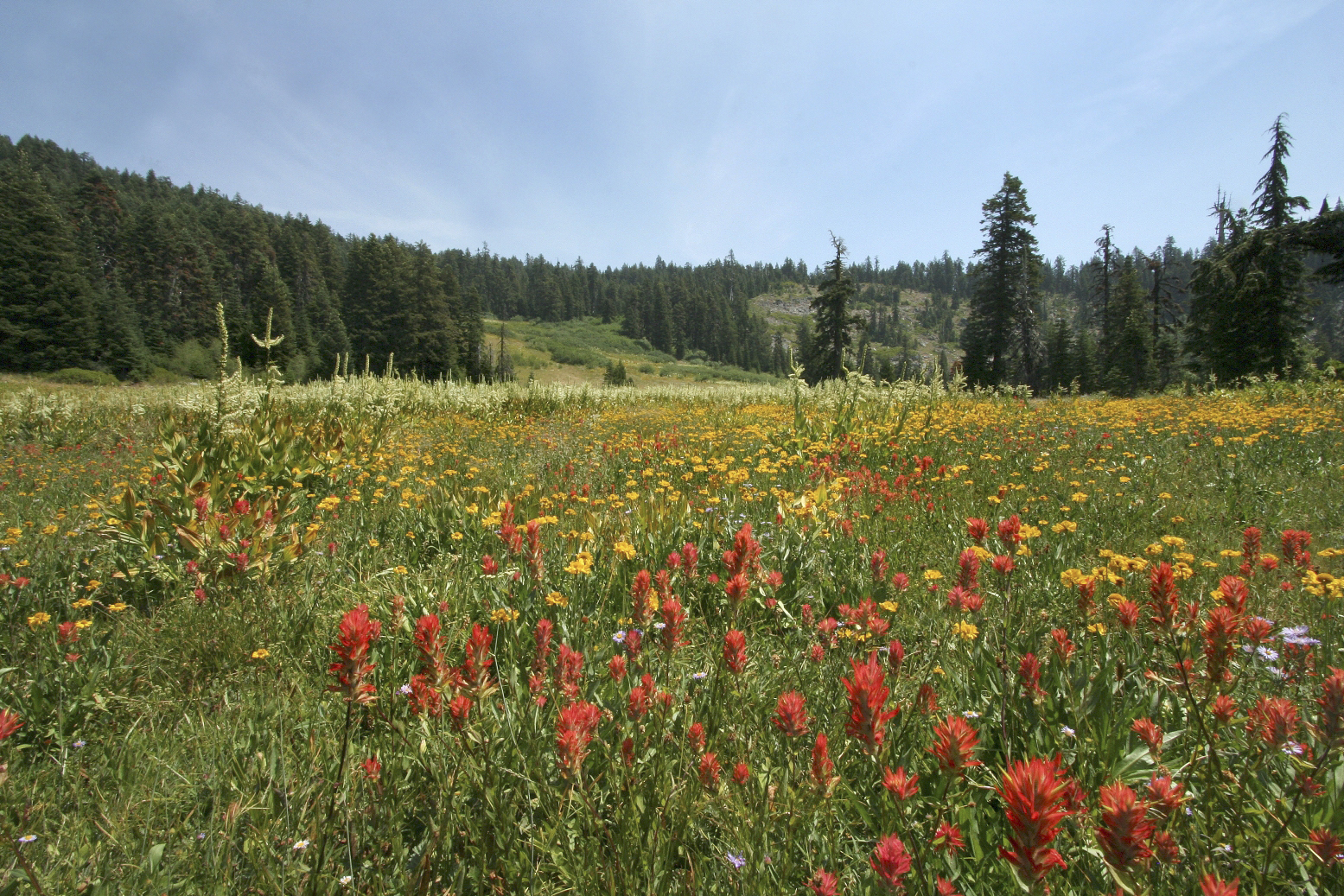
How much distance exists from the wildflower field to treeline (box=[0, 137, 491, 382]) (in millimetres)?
37031

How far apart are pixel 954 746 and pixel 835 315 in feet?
151

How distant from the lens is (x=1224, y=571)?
11.1ft

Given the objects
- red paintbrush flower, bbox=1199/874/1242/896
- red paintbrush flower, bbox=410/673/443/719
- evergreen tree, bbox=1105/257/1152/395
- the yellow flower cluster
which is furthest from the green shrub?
evergreen tree, bbox=1105/257/1152/395

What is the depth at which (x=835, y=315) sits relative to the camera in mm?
43812

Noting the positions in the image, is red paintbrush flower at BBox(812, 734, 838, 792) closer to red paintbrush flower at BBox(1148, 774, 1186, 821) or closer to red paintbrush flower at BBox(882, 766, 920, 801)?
red paintbrush flower at BBox(882, 766, 920, 801)

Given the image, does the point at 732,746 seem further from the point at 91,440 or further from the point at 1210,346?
the point at 1210,346

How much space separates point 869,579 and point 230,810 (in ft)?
9.56

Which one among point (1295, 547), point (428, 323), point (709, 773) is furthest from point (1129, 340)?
point (428, 323)

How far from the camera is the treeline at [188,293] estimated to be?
45125 millimetres

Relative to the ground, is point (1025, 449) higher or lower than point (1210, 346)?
lower

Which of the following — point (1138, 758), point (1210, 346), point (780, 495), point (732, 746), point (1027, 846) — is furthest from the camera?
point (1210, 346)

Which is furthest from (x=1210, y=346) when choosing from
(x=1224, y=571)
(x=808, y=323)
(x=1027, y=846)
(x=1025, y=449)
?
(x=808, y=323)

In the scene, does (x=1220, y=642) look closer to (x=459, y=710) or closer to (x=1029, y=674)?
(x=1029, y=674)

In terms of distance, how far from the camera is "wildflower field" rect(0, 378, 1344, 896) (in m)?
1.28
